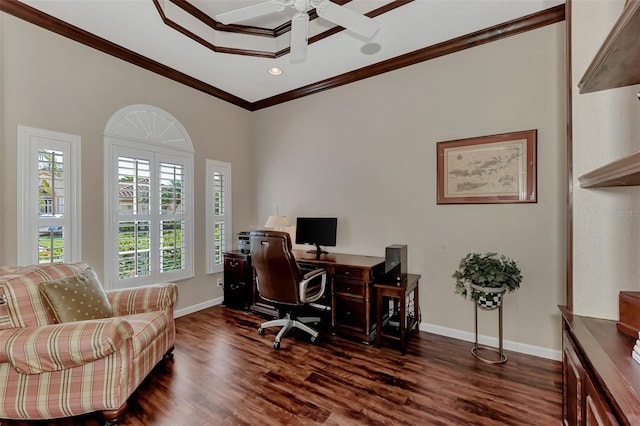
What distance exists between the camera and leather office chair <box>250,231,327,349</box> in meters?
2.63

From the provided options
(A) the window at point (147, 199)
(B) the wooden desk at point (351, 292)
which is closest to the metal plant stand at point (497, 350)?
(B) the wooden desk at point (351, 292)

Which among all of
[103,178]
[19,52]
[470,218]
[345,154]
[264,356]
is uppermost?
[19,52]

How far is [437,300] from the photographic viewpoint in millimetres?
2988

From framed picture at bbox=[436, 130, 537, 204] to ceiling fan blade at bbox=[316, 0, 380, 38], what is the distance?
4.62 feet

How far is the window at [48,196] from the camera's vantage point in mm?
2406

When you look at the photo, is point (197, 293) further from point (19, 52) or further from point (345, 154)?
point (19, 52)

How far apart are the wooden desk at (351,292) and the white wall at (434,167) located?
53 cm

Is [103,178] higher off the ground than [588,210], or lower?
higher

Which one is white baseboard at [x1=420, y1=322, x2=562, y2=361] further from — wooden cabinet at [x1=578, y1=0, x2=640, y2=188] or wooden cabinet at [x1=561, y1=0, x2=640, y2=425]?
wooden cabinet at [x1=578, y1=0, x2=640, y2=188]

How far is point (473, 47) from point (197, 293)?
423 cm

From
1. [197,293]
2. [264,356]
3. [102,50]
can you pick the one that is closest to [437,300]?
[264,356]

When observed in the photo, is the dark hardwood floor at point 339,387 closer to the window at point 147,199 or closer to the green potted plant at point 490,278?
the green potted plant at point 490,278

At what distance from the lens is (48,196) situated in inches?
100

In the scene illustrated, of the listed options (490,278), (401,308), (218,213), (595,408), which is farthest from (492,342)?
(218,213)
